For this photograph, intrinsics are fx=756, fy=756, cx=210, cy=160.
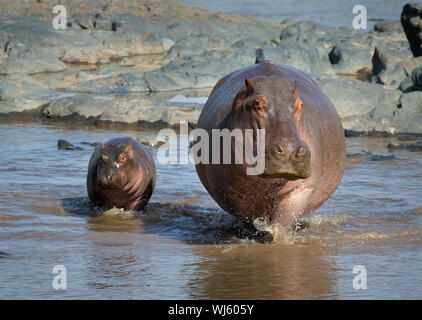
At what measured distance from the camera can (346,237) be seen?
21.2 feet

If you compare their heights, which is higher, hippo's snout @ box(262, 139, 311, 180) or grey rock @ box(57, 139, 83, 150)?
hippo's snout @ box(262, 139, 311, 180)

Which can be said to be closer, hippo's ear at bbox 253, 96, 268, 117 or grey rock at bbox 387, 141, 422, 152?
hippo's ear at bbox 253, 96, 268, 117

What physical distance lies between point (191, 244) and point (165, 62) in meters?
17.5

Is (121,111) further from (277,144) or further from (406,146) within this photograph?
(277,144)

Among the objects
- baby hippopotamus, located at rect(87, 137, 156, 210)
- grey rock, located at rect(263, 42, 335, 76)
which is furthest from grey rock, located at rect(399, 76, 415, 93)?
baby hippopotamus, located at rect(87, 137, 156, 210)

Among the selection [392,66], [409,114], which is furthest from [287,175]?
[392,66]

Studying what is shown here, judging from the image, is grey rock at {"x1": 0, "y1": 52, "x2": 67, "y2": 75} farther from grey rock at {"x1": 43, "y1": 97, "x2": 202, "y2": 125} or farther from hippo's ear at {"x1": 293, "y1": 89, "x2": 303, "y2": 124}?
hippo's ear at {"x1": 293, "y1": 89, "x2": 303, "y2": 124}

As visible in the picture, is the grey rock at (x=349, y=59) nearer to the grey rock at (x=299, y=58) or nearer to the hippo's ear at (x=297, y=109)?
the grey rock at (x=299, y=58)

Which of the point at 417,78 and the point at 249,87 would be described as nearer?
the point at 249,87

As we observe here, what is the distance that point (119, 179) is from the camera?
7.36 metres

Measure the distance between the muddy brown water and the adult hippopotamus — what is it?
1.32 ft

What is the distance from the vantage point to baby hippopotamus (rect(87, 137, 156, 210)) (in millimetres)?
7367
